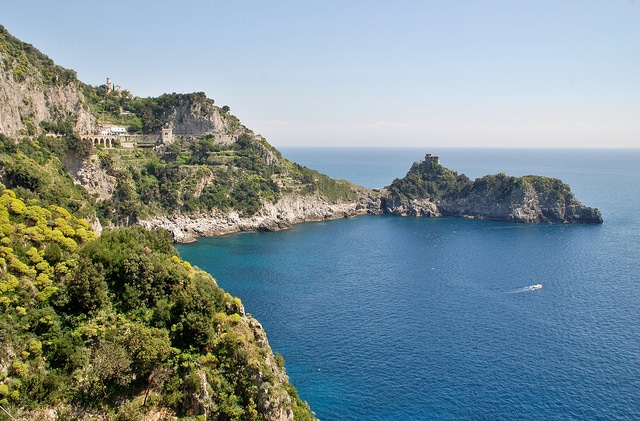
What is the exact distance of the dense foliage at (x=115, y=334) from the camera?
24312 mm

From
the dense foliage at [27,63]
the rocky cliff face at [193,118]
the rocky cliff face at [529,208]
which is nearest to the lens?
the dense foliage at [27,63]

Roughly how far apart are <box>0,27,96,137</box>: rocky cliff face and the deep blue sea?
2957cm

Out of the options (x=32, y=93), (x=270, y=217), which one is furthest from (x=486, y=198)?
(x=32, y=93)

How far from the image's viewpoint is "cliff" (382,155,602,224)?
355 ft

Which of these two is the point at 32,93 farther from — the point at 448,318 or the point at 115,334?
the point at 448,318

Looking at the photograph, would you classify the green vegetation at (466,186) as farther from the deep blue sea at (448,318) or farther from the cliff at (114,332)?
the cliff at (114,332)

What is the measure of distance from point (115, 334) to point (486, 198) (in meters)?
102

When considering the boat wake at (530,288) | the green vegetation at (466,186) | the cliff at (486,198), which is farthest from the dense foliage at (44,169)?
the green vegetation at (466,186)

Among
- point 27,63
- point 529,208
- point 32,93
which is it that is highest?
point 27,63

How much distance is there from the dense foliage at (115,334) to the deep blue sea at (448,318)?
1065cm

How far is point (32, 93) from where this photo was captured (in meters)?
72.2

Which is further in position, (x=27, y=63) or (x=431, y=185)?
(x=431, y=185)

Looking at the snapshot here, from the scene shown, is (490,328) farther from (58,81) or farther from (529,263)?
(58,81)

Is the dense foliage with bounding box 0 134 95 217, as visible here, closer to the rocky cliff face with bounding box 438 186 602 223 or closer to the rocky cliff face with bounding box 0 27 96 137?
the rocky cliff face with bounding box 0 27 96 137
